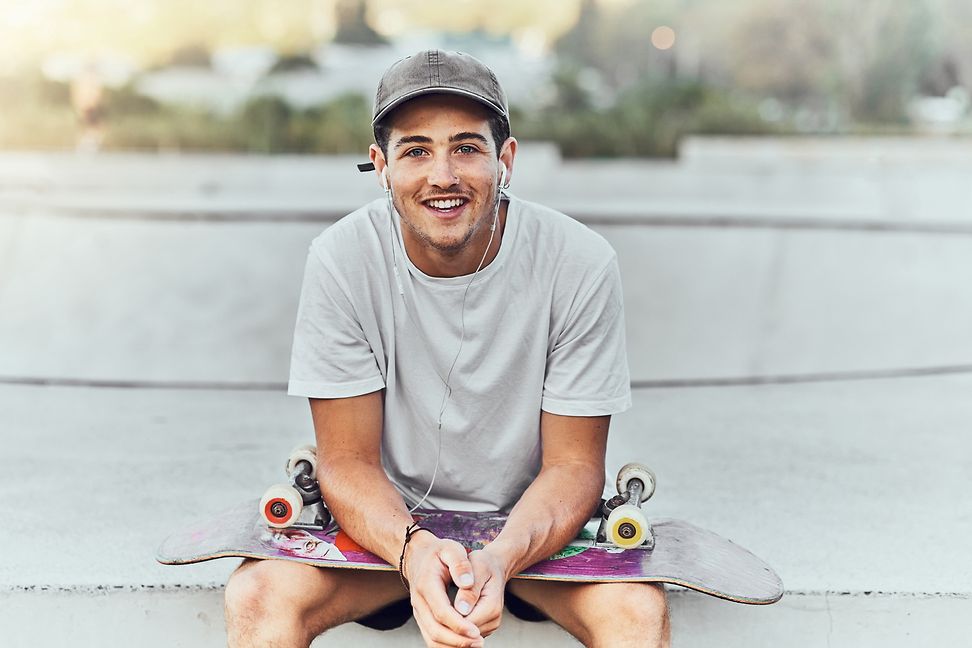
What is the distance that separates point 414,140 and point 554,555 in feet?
2.69

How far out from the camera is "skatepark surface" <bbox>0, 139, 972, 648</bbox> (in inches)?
86.6

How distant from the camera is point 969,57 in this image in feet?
48.5

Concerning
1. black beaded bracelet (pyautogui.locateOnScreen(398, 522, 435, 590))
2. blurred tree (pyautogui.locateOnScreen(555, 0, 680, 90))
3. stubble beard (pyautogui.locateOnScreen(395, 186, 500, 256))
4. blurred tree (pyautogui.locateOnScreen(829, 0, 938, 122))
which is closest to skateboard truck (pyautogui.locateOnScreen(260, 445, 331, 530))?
black beaded bracelet (pyautogui.locateOnScreen(398, 522, 435, 590))

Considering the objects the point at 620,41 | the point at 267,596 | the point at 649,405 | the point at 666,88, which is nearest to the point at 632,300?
the point at 649,405

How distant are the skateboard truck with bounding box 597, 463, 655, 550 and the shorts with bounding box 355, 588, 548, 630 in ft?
0.66

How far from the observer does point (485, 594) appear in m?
1.70

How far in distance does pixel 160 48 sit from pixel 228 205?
10.4m

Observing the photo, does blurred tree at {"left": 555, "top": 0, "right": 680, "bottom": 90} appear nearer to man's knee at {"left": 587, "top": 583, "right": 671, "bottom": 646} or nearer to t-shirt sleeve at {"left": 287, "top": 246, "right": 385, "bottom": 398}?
t-shirt sleeve at {"left": 287, "top": 246, "right": 385, "bottom": 398}

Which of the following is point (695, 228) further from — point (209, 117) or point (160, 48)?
point (160, 48)

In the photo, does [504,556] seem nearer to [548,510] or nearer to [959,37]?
[548,510]

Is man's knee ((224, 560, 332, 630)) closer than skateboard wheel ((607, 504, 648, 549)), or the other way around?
man's knee ((224, 560, 332, 630))

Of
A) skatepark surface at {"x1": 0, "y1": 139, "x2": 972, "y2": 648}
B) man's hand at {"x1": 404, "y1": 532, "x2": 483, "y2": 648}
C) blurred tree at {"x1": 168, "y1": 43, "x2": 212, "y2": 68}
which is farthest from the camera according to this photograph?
blurred tree at {"x1": 168, "y1": 43, "x2": 212, "y2": 68}

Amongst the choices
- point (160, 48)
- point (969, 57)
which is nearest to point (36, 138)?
point (160, 48)

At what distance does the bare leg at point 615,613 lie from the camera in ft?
5.72
